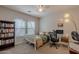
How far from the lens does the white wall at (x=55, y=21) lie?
1.86 m

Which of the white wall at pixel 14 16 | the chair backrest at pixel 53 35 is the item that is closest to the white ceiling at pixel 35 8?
the white wall at pixel 14 16

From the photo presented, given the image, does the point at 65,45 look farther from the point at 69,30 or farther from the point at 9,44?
the point at 9,44

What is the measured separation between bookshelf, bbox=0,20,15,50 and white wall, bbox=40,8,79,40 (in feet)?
2.05

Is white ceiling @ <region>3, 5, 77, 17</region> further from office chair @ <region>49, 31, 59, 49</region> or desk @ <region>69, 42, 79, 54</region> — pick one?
desk @ <region>69, 42, 79, 54</region>

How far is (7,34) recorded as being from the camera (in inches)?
76.4

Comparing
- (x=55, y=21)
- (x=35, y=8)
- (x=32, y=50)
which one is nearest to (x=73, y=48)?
(x=55, y=21)

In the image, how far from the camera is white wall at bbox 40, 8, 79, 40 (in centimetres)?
186

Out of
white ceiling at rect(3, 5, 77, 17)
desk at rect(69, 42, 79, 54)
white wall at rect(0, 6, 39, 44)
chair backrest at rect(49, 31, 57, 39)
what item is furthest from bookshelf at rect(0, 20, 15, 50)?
desk at rect(69, 42, 79, 54)

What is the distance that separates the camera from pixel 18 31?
195 centimetres

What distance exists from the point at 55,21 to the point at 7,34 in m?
1.04

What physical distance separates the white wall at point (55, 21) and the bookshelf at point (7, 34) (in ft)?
2.05

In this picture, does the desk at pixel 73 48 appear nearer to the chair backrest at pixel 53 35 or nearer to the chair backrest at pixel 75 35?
the chair backrest at pixel 75 35

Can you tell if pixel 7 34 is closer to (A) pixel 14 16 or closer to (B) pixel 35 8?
Result: (A) pixel 14 16
